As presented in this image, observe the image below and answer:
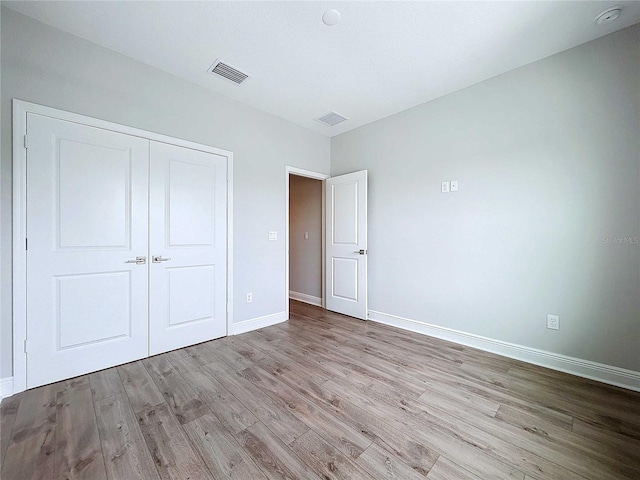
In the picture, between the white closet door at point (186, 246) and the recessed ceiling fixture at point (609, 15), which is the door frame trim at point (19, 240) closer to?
the white closet door at point (186, 246)

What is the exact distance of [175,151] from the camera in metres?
2.63

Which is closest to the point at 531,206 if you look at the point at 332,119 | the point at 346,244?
the point at 346,244

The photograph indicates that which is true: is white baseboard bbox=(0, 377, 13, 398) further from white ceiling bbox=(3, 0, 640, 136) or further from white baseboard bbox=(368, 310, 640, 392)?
white baseboard bbox=(368, 310, 640, 392)

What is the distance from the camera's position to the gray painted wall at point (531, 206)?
2012 millimetres

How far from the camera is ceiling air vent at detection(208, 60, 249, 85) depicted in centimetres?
244

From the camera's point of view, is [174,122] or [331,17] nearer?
[331,17]

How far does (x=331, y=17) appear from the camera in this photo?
6.20 feet

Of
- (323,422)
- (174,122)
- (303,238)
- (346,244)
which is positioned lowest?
A: (323,422)

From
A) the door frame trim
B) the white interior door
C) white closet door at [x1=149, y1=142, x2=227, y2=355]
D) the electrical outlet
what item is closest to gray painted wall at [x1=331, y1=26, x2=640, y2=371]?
the electrical outlet

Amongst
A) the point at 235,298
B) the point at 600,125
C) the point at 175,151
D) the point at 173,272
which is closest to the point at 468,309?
the point at 600,125

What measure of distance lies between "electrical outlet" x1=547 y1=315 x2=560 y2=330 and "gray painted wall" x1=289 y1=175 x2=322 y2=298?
2976 millimetres

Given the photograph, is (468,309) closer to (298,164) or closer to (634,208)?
(634,208)

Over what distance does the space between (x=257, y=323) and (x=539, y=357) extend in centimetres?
294

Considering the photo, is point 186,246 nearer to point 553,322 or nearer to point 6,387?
point 6,387
